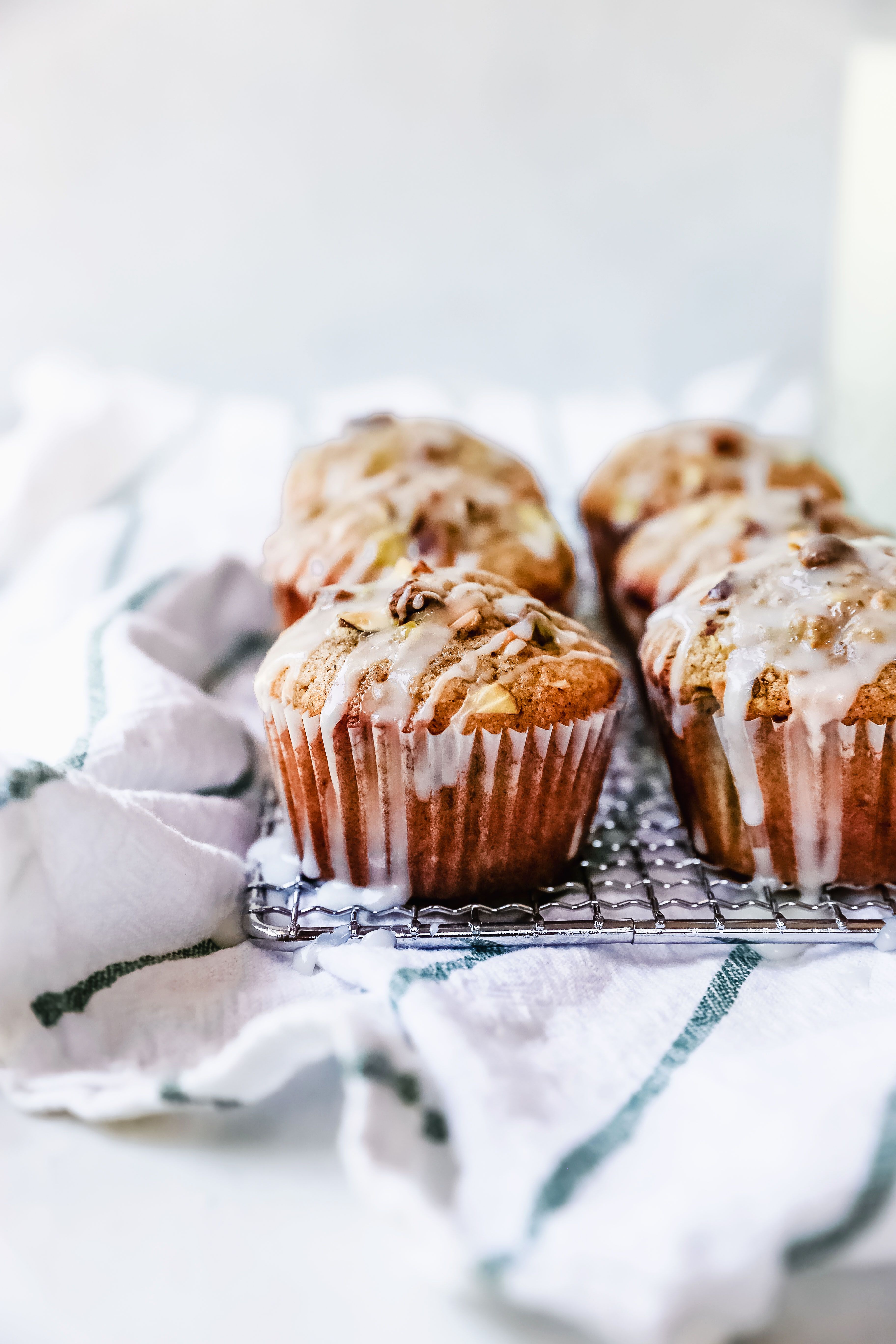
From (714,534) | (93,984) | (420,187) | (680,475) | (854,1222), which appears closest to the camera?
(854,1222)

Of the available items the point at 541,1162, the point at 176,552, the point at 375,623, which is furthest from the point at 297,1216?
the point at 176,552

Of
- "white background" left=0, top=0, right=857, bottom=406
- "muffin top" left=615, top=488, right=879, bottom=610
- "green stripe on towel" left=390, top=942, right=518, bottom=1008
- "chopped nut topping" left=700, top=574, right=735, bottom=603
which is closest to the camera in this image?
"green stripe on towel" left=390, top=942, right=518, bottom=1008

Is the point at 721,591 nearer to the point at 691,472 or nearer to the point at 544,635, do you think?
the point at 544,635

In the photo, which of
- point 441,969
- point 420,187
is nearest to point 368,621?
point 441,969

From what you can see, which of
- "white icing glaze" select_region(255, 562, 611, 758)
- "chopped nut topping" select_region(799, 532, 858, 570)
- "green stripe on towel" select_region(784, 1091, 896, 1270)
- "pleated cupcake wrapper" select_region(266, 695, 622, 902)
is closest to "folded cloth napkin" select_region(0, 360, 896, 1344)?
"green stripe on towel" select_region(784, 1091, 896, 1270)

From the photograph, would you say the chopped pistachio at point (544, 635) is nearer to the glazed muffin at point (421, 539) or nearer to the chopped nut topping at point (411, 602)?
the chopped nut topping at point (411, 602)

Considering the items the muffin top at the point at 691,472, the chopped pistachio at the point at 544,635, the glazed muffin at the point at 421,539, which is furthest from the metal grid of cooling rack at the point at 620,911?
the muffin top at the point at 691,472

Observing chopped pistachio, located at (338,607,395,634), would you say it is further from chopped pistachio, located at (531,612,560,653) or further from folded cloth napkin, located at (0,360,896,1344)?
folded cloth napkin, located at (0,360,896,1344)
